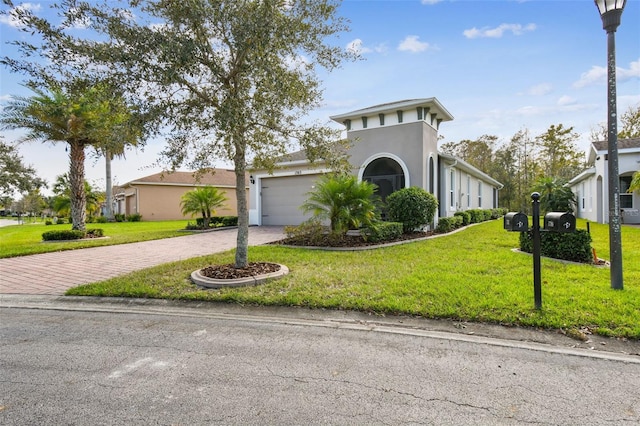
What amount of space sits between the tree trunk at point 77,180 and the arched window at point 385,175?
10.8 meters

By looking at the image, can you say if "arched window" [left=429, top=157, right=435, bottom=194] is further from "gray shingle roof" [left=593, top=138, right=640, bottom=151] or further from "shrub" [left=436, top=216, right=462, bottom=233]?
"gray shingle roof" [left=593, top=138, right=640, bottom=151]

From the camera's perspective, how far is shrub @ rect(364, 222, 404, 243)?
959 cm

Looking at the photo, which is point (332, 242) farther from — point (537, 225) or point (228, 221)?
point (228, 221)

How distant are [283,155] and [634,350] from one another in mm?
6049

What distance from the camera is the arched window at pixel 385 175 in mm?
12820

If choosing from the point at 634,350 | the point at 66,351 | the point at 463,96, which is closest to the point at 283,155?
the point at 66,351

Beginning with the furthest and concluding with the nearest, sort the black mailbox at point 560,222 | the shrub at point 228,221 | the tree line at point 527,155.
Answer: the tree line at point 527,155, the shrub at point 228,221, the black mailbox at point 560,222

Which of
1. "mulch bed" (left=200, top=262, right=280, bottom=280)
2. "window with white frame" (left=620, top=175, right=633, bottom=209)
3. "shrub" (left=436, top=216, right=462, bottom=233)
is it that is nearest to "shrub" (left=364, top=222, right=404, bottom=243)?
"shrub" (left=436, top=216, right=462, bottom=233)

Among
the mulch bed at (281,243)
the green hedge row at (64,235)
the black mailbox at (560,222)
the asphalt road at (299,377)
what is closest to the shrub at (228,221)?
the green hedge row at (64,235)

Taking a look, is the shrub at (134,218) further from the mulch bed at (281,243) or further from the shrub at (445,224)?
the shrub at (445,224)

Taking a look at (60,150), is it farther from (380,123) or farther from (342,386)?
(342,386)

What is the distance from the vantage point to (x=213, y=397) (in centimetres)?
246

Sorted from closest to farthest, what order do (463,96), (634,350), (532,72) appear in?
(634,350), (532,72), (463,96)

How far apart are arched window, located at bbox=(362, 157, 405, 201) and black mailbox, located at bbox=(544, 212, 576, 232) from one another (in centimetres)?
856
